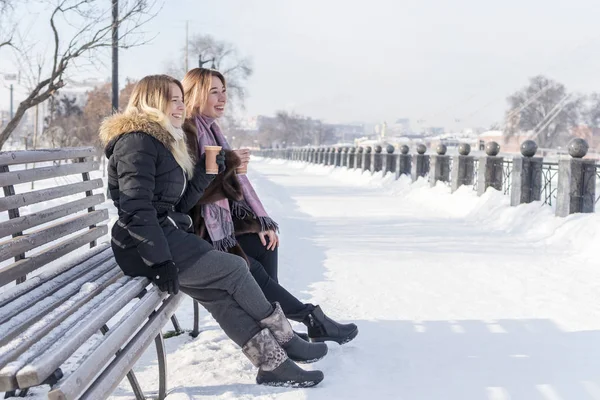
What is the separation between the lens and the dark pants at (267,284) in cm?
377

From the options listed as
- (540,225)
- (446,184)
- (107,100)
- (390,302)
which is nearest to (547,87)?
(107,100)

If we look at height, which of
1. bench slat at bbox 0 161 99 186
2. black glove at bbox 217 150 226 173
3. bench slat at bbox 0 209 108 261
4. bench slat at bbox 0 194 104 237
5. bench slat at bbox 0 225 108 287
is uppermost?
black glove at bbox 217 150 226 173

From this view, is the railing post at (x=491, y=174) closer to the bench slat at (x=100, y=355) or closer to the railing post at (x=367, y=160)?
the bench slat at (x=100, y=355)

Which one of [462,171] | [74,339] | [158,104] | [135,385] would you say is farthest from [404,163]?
[74,339]

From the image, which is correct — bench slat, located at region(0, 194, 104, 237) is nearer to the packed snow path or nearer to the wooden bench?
the wooden bench

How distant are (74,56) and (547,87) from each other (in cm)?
6078

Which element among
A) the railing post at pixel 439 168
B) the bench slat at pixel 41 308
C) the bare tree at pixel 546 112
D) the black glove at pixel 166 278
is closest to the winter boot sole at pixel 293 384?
the black glove at pixel 166 278

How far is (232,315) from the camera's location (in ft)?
10.4

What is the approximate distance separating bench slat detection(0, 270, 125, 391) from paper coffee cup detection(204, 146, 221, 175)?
72 cm

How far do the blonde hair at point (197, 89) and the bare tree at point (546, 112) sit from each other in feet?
204

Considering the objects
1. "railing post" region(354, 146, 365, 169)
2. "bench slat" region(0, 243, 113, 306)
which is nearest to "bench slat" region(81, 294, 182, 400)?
"bench slat" region(0, 243, 113, 306)

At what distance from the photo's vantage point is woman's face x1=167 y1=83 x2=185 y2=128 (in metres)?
3.20

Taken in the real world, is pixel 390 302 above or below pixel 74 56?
below

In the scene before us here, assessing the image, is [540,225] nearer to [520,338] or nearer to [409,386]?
[520,338]
